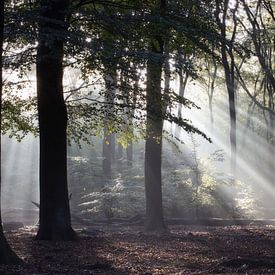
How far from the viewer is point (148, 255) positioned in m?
11.0

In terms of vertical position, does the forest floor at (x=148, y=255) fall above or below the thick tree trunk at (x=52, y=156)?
below

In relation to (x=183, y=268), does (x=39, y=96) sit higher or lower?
higher

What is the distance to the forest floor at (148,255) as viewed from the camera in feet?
29.1

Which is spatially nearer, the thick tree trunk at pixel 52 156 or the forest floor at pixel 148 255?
the forest floor at pixel 148 255

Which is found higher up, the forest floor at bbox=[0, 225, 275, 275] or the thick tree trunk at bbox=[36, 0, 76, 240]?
the thick tree trunk at bbox=[36, 0, 76, 240]

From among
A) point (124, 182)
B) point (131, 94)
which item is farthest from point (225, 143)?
point (131, 94)

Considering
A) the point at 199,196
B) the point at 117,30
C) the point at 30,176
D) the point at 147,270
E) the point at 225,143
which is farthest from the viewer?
the point at 225,143

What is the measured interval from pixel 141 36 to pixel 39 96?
3074 mm

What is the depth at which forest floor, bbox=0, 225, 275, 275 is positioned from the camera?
8867mm

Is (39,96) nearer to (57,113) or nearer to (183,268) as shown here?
(57,113)

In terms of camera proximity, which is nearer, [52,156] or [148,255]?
[148,255]

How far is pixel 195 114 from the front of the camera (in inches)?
3039

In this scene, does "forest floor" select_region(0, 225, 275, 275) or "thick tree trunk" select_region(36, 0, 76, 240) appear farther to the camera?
"thick tree trunk" select_region(36, 0, 76, 240)

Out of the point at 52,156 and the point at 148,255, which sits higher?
the point at 52,156
